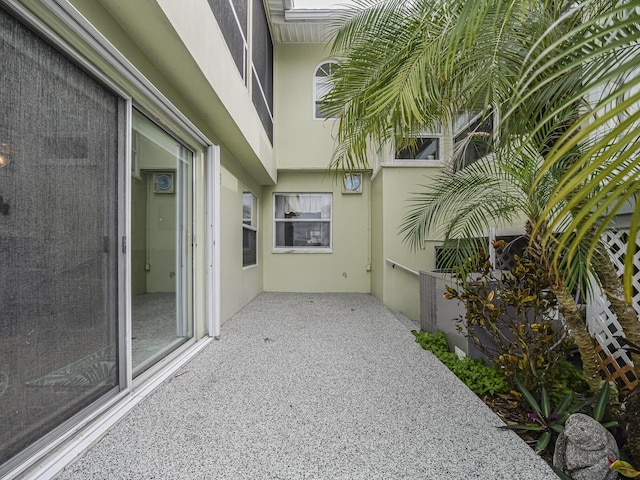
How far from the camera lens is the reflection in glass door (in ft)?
6.96

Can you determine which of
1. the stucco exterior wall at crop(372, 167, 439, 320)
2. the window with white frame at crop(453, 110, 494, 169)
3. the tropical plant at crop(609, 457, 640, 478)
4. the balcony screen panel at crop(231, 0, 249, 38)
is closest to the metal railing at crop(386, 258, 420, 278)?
the stucco exterior wall at crop(372, 167, 439, 320)

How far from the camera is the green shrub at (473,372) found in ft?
6.95

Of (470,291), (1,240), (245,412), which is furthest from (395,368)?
(1,240)

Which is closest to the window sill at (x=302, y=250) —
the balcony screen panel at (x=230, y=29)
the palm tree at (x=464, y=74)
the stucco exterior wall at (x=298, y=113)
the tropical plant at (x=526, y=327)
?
the stucco exterior wall at (x=298, y=113)

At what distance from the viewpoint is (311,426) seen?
163 centimetres

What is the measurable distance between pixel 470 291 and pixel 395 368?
850 millimetres

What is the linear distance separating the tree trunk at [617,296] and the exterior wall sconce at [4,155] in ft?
9.18

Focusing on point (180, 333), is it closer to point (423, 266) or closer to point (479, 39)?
point (479, 39)

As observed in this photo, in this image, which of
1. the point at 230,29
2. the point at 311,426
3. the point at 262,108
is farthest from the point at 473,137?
the point at 262,108

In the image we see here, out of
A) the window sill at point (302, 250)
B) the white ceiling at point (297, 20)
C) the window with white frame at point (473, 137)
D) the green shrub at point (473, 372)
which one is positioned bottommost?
the green shrub at point (473, 372)

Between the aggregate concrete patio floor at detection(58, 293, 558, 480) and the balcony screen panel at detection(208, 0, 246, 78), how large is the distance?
296 cm

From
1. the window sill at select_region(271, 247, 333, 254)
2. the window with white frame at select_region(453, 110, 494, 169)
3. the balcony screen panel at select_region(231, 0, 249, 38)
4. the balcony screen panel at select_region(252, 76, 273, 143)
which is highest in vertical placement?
the balcony screen panel at select_region(231, 0, 249, 38)

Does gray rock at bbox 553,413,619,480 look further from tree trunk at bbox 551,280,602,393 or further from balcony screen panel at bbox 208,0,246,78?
balcony screen panel at bbox 208,0,246,78

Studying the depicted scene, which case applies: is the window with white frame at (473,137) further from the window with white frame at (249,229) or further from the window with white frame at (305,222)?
the window with white frame at (249,229)
